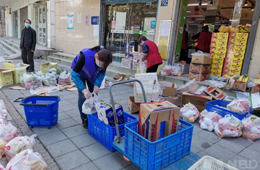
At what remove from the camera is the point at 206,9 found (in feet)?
40.8

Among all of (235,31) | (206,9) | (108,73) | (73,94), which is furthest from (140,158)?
(206,9)

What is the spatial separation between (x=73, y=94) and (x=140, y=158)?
3652mm

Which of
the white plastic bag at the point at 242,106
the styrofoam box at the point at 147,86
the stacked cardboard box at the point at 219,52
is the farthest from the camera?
the stacked cardboard box at the point at 219,52

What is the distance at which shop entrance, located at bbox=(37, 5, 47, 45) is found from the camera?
1390 centimetres

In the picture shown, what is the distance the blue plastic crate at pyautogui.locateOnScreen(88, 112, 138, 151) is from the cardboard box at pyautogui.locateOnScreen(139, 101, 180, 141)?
404mm

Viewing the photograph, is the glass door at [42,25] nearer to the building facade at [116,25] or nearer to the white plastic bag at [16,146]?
the building facade at [116,25]

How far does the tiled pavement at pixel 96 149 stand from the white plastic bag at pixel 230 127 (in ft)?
0.31

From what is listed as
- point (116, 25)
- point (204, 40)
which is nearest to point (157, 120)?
point (204, 40)

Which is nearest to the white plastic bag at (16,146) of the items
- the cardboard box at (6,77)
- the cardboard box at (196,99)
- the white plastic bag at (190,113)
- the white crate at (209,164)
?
the white crate at (209,164)

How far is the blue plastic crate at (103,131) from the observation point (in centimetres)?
274

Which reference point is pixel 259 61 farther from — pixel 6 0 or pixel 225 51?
pixel 6 0

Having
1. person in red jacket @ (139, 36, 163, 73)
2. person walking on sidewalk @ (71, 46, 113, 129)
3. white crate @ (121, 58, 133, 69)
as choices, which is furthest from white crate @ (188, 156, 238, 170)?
white crate @ (121, 58, 133, 69)

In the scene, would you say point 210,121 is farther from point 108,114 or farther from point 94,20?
point 94,20

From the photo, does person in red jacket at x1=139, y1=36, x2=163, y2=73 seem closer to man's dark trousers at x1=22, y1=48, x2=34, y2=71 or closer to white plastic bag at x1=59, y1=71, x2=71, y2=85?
white plastic bag at x1=59, y1=71, x2=71, y2=85
